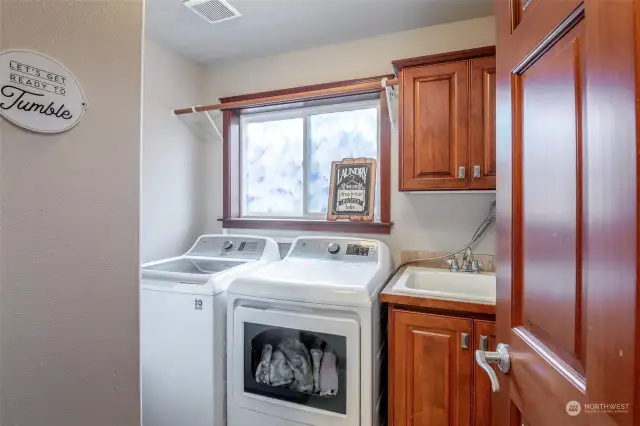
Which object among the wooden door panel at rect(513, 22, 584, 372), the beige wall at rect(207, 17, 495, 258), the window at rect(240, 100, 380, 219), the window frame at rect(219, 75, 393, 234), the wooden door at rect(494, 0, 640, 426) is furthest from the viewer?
the window at rect(240, 100, 380, 219)

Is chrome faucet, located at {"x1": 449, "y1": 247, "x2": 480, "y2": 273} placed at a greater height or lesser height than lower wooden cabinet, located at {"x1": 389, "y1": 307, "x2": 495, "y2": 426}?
greater

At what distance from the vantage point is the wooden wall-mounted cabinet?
1.63m

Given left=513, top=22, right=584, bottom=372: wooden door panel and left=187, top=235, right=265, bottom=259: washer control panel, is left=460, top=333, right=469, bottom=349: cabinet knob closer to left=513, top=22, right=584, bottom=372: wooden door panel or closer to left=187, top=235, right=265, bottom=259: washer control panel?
left=513, top=22, right=584, bottom=372: wooden door panel

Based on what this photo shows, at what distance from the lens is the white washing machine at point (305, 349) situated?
144cm

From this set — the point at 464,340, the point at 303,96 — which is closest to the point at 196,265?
the point at 303,96

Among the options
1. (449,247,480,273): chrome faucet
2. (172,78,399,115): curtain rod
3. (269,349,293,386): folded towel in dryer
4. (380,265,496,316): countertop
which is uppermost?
(172,78,399,115): curtain rod

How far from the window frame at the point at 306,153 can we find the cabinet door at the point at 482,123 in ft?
1.96

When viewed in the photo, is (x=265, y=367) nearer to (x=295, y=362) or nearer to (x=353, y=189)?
(x=295, y=362)

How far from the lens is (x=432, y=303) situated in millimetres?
1433

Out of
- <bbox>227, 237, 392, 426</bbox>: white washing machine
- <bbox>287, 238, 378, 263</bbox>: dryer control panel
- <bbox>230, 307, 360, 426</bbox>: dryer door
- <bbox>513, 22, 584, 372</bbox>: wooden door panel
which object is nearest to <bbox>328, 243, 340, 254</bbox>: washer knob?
<bbox>287, 238, 378, 263</bbox>: dryer control panel

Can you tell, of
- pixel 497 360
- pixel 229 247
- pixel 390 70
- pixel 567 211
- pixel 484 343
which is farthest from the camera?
pixel 229 247

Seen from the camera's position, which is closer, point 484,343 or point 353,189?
point 484,343

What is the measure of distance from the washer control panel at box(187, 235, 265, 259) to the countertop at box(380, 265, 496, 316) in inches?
39.4

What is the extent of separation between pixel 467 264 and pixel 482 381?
69 cm
